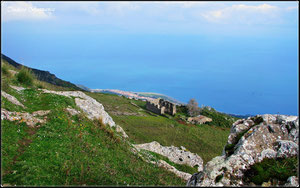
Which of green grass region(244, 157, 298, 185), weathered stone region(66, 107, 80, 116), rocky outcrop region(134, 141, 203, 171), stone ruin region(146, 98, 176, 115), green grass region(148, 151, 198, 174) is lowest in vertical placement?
green grass region(148, 151, 198, 174)

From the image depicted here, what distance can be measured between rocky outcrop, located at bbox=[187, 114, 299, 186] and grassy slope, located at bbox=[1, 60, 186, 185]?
12.7 ft

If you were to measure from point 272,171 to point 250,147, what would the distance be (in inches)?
48.2

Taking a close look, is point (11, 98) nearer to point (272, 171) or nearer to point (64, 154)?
point (64, 154)

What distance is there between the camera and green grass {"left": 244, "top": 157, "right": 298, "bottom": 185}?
21.0 ft

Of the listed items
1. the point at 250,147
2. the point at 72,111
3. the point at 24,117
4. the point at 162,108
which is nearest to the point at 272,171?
the point at 250,147

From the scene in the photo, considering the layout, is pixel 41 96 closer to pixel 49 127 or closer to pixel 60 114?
pixel 60 114

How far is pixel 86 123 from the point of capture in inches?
570

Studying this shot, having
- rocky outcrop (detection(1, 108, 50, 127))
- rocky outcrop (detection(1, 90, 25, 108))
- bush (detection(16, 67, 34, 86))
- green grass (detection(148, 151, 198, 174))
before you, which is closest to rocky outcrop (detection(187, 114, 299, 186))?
green grass (detection(148, 151, 198, 174))

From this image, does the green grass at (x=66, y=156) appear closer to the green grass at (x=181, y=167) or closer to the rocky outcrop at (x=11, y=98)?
Answer: the rocky outcrop at (x=11, y=98)

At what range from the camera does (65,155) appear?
9.98 meters

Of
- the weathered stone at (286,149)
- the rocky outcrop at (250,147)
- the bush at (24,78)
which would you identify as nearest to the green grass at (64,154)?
the bush at (24,78)

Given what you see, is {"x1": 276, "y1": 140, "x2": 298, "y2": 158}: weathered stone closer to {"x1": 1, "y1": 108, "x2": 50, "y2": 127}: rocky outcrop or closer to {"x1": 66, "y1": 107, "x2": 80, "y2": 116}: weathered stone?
{"x1": 1, "y1": 108, "x2": 50, "y2": 127}: rocky outcrop

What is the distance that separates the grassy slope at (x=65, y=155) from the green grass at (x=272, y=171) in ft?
15.9

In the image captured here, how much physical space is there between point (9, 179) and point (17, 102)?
7.44m
